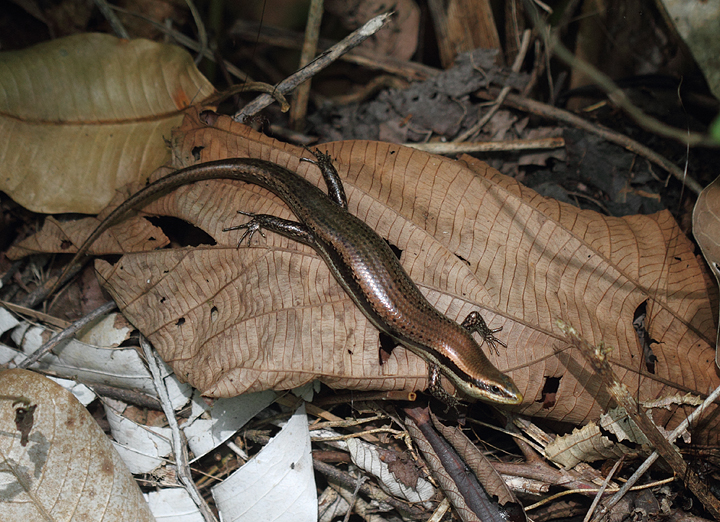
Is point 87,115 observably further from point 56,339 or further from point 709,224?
point 709,224

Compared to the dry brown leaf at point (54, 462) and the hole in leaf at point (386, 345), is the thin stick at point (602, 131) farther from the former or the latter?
the dry brown leaf at point (54, 462)

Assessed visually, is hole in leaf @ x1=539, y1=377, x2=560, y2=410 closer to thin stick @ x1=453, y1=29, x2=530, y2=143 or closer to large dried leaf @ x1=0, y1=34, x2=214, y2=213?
thin stick @ x1=453, y1=29, x2=530, y2=143

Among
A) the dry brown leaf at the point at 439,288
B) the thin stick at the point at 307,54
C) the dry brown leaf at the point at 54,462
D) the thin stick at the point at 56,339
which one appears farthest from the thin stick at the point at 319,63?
the dry brown leaf at the point at 54,462

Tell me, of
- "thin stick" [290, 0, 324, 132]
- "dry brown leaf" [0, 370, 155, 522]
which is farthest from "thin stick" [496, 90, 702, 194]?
"dry brown leaf" [0, 370, 155, 522]

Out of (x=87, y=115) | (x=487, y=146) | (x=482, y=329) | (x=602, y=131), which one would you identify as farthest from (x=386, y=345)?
(x=87, y=115)

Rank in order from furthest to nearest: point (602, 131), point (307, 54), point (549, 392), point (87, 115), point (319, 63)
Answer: point (602, 131) → point (307, 54) → point (87, 115) → point (319, 63) → point (549, 392)
